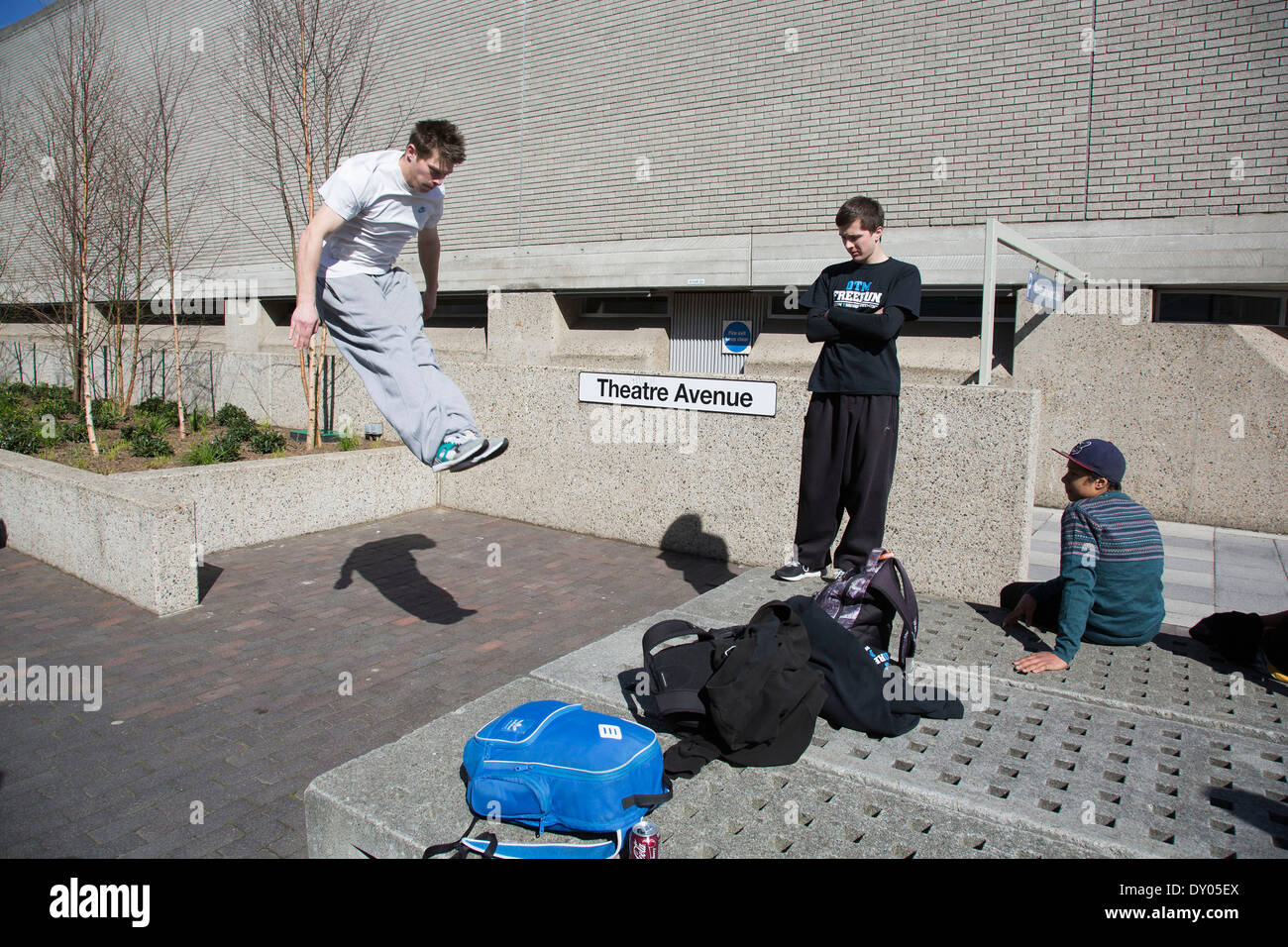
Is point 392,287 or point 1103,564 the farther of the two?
point 392,287

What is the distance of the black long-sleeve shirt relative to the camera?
4777 mm

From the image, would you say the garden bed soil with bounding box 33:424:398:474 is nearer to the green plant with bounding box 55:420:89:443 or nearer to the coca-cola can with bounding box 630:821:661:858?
the green plant with bounding box 55:420:89:443

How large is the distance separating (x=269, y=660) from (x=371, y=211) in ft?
8.82

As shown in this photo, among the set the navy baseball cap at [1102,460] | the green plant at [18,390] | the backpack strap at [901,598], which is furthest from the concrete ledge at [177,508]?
the green plant at [18,390]

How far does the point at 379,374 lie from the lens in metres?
4.51

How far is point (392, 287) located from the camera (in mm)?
4621

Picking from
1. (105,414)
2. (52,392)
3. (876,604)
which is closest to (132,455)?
(105,414)

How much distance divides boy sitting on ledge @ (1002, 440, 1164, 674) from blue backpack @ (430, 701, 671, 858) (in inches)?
90.9

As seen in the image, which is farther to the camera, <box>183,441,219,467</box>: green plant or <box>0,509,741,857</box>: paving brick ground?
<box>183,441,219,467</box>: green plant

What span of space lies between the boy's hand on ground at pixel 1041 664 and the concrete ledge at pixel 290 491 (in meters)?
6.12

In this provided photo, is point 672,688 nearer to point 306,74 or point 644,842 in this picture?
point 644,842

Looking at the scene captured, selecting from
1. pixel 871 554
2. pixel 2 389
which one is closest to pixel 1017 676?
pixel 871 554

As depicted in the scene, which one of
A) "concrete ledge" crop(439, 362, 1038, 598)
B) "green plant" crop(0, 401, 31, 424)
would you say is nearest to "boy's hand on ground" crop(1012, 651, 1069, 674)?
"concrete ledge" crop(439, 362, 1038, 598)
